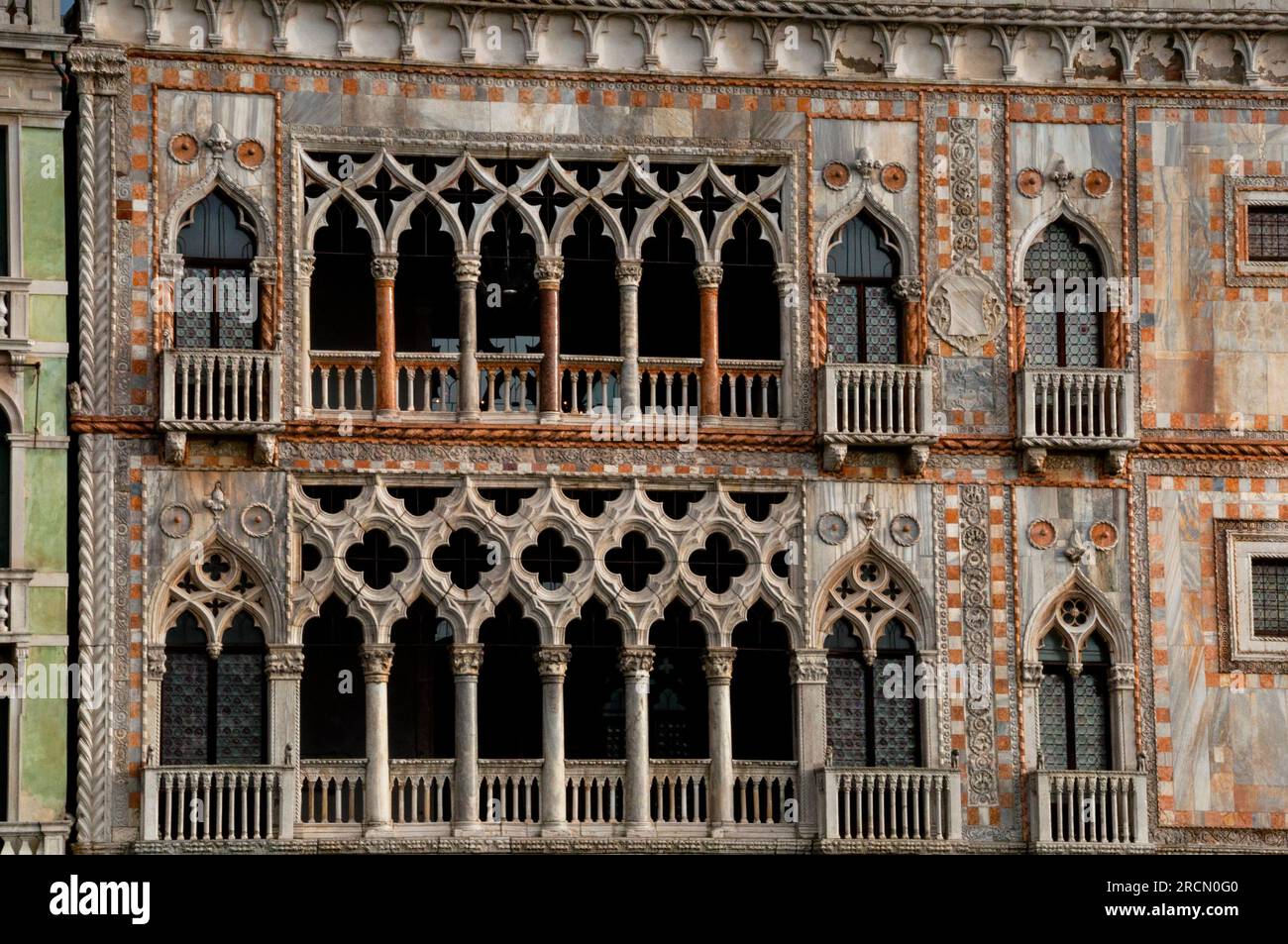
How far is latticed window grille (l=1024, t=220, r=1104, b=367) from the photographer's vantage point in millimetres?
42219

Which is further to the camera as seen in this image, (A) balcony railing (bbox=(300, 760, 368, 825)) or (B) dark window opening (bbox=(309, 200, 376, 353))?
(B) dark window opening (bbox=(309, 200, 376, 353))

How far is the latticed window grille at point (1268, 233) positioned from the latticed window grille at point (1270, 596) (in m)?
3.19

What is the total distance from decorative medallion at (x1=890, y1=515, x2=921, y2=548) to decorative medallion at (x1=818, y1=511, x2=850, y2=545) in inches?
18.8

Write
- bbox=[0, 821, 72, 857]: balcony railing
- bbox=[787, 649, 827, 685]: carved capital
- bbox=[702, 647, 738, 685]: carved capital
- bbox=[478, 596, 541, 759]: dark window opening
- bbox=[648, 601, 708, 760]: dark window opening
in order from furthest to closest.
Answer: bbox=[648, 601, 708, 760]: dark window opening < bbox=[478, 596, 541, 759]: dark window opening < bbox=[787, 649, 827, 685]: carved capital < bbox=[702, 647, 738, 685]: carved capital < bbox=[0, 821, 72, 857]: balcony railing

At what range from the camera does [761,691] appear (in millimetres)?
41750

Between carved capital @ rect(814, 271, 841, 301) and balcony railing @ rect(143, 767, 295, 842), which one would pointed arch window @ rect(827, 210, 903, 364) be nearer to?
carved capital @ rect(814, 271, 841, 301)

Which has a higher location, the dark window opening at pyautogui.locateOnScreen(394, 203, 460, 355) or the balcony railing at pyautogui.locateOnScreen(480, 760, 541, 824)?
the dark window opening at pyautogui.locateOnScreen(394, 203, 460, 355)

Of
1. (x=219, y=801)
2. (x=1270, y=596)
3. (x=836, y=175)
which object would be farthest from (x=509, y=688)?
(x=1270, y=596)

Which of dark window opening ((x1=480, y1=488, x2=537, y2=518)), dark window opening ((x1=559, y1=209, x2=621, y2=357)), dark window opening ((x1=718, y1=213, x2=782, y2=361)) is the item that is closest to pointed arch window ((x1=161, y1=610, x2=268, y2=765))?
dark window opening ((x1=480, y1=488, x2=537, y2=518))

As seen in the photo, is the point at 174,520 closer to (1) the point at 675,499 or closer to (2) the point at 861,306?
(1) the point at 675,499

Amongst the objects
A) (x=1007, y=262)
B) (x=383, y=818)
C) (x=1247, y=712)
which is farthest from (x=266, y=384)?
(x=1247, y=712)

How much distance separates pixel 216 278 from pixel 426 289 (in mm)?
2415

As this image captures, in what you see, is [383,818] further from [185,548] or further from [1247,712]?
[1247,712]

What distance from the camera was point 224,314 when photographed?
41.0 meters
